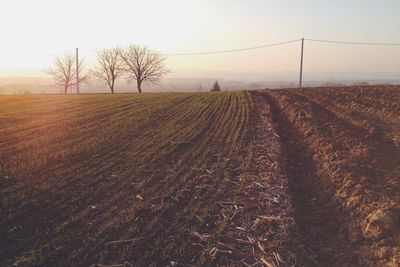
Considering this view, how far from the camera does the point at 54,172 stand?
10406mm

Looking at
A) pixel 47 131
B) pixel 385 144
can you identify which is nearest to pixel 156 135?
pixel 47 131

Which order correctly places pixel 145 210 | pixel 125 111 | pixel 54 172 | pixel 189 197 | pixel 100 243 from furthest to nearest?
→ pixel 125 111, pixel 54 172, pixel 189 197, pixel 145 210, pixel 100 243

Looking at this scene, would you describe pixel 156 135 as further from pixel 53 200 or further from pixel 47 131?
pixel 53 200

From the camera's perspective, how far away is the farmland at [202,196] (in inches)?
261

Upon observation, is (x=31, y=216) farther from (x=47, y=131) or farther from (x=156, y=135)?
(x=47, y=131)

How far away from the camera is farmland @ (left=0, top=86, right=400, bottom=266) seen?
662cm

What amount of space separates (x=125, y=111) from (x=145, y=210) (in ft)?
58.8

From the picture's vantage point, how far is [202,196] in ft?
30.0

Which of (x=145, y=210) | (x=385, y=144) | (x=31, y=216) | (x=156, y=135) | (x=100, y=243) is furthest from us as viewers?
(x=156, y=135)

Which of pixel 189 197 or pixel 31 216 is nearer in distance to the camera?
pixel 31 216

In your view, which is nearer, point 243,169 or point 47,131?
point 243,169

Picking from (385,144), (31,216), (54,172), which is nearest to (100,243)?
(31,216)

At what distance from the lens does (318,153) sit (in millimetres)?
13242

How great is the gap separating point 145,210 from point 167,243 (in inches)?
58.0
